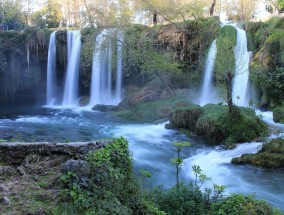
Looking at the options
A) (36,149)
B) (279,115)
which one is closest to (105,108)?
(279,115)

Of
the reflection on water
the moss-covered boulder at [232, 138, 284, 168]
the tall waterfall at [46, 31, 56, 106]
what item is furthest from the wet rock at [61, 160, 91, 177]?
the tall waterfall at [46, 31, 56, 106]

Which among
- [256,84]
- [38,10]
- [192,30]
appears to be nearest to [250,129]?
[256,84]

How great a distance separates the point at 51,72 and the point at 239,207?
2329 cm

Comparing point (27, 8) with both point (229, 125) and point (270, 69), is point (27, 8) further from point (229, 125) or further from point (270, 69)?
point (229, 125)

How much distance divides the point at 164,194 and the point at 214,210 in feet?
2.95

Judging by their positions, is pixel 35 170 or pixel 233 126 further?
pixel 233 126

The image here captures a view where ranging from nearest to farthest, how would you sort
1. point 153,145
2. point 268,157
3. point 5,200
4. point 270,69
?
point 5,200 < point 268,157 < point 153,145 < point 270,69

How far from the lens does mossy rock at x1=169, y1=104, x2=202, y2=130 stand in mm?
14055

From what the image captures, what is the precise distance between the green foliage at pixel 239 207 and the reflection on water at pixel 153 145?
224cm

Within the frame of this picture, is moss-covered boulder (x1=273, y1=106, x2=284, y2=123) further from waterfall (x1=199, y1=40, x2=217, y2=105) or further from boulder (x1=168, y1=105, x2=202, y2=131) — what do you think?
waterfall (x1=199, y1=40, x2=217, y2=105)

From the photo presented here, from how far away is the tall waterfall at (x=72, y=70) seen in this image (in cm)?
2525

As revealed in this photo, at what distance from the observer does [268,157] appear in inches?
380

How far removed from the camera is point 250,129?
1196cm

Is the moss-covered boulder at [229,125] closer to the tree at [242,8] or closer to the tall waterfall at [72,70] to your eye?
the tall waterfall at [72,70]
